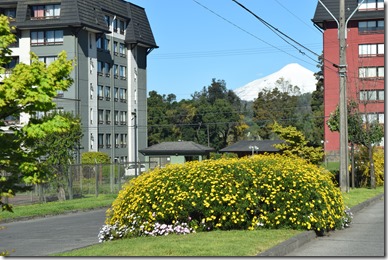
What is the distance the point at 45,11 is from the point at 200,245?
5693 cm

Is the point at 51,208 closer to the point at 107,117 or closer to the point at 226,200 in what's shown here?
the point at 226,200

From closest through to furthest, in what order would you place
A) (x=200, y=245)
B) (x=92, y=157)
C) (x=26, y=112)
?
(x=26, y=112)
(x=200, y=245)
(x=92, y=157)

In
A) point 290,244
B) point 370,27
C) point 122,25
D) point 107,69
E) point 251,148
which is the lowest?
point 290,244

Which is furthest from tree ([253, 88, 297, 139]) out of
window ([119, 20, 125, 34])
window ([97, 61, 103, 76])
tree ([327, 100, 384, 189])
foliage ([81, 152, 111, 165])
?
tree ([327, 100, 384, 189])

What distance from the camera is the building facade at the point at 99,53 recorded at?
64938 millimetres

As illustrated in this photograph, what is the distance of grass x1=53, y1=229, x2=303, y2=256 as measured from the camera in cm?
1134

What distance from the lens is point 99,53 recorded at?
6988cm

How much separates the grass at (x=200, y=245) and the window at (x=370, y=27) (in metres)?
62.5

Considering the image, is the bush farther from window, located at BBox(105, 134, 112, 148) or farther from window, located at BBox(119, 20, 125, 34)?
window, located at BBox(119, 20, 125, 34)

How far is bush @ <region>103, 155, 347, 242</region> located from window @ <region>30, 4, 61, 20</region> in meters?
52.4

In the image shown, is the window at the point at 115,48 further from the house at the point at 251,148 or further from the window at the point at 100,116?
the house at the point at 251,148

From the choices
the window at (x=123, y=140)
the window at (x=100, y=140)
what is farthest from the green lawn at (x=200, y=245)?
the window at (x=123, y=140)

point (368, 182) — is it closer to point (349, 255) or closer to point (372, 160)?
point (372, 160)

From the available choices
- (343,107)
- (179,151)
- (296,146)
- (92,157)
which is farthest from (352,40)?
(343,107)
